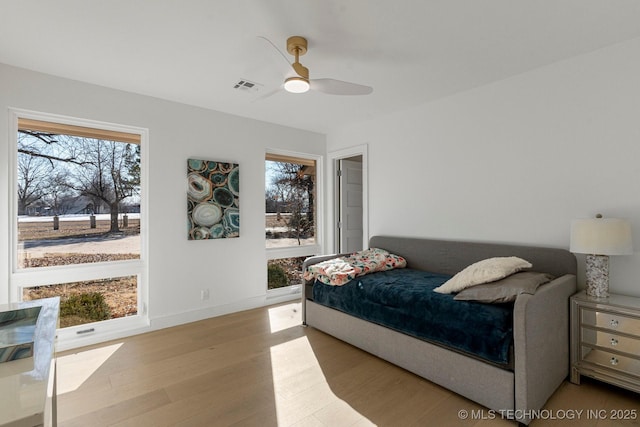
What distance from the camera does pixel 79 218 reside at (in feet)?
9.80

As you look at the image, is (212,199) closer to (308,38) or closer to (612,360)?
(308,38)

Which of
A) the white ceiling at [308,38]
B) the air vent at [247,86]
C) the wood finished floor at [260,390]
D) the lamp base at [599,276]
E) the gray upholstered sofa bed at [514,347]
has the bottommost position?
the wood finished floor at [260,390]

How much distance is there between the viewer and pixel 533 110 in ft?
8.82

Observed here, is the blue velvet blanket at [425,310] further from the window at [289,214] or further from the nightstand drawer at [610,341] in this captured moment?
the window at [289,214]

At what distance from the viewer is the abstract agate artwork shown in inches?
138

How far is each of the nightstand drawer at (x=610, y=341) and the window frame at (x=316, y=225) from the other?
3171 mm

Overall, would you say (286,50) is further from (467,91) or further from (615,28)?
(615,28)

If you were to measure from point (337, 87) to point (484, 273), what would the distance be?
1.69 m

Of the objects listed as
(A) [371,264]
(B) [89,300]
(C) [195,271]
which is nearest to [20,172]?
(B) [89,300]

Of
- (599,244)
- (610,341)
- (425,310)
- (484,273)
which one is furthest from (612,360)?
(425,310)

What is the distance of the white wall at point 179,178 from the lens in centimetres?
269

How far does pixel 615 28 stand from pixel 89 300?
477 centimetres

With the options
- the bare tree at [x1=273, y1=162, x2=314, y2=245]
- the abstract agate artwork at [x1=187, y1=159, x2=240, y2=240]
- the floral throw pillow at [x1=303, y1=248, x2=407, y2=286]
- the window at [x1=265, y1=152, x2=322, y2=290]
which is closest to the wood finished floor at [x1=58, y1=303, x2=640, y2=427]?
the floral throw pillow at [x1=303, y1=248, x2=407, y2=286]

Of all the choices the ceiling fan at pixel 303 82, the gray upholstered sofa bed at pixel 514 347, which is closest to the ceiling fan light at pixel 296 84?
the ceiling fan at pixel 303 82
